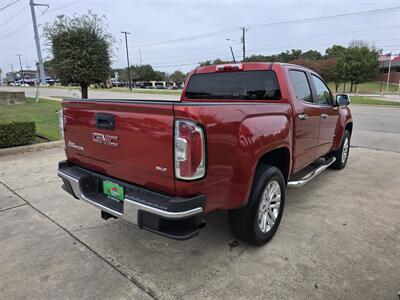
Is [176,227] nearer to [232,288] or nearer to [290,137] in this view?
[232,288]

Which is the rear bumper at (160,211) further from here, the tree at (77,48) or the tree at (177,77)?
the tree at (177,77)

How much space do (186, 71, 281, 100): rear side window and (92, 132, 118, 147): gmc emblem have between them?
1.85m

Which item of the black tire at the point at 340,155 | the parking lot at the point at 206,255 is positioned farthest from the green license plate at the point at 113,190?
the black tire at the point at 340,155

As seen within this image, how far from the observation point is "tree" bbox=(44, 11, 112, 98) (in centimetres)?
1321

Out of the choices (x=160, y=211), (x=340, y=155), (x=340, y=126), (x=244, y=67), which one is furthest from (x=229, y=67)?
(x=340, y=155)

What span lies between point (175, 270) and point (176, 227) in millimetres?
678

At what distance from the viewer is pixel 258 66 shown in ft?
12.9

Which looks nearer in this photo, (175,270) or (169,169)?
(169,169)

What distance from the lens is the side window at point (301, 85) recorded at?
3965 mm

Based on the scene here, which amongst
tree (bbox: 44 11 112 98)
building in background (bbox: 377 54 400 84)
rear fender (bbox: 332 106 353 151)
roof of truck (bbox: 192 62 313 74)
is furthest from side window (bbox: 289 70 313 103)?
building in background (bbox: 377 54 400 84)

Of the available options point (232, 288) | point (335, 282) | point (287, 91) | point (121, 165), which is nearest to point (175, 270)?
point (232, 288)

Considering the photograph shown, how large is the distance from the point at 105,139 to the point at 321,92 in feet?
11.3

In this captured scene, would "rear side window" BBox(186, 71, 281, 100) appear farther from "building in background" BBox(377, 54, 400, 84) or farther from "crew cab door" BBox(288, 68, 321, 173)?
"building in background" BBox(377, 54, 400, 84)

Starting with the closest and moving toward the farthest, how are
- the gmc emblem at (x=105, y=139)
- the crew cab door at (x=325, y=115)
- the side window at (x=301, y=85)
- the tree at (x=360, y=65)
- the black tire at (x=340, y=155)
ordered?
the gmc emblem at (x=105, y=139)
the side window at (x=301, y=85)
the crew cab door at (x=325, y=115)
the black tire at (x=340, y=155)
the tree at (x=360, y=65)
